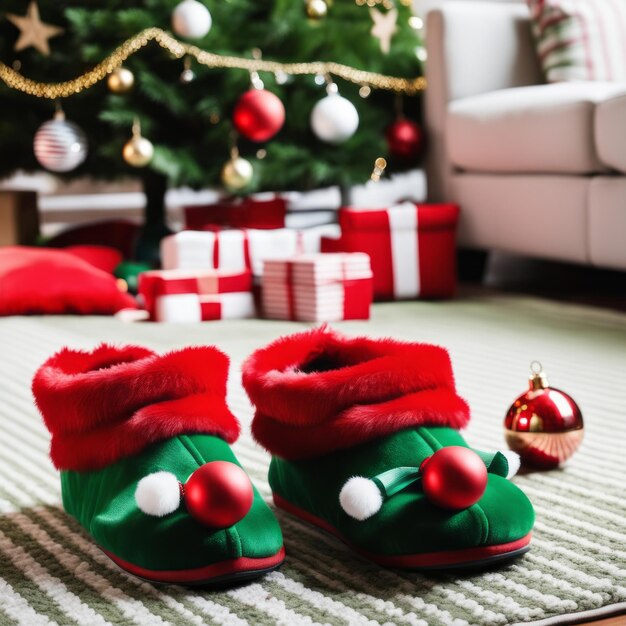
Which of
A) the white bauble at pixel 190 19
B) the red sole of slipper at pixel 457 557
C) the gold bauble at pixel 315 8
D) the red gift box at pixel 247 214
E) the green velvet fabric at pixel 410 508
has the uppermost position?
the gold bauble at pixel 315 8

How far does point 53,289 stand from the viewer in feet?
6.89

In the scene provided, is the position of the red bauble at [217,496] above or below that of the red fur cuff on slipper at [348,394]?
below

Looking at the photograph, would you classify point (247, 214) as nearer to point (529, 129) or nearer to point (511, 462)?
point (529, 129)

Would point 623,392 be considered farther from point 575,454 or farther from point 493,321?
point 493,321

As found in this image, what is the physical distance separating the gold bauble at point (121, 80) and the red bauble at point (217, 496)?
1765mm

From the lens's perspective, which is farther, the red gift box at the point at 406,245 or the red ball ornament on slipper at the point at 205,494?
the red gift box at the point at 406,245

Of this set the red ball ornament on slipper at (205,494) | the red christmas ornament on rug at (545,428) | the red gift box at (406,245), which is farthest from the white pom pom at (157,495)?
the red gift box at (406,245)

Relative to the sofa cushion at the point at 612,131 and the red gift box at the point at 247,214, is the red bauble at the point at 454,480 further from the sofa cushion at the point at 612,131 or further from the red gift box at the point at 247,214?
the red gift box at the point at 247,214

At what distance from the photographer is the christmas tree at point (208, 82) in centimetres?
240

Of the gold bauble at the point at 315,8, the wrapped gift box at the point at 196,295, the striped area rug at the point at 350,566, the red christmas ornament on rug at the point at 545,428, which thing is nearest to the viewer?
the striped area rug at the point at 350,566

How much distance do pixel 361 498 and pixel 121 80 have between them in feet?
5.86

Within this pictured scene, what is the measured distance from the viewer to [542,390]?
1.04 meters

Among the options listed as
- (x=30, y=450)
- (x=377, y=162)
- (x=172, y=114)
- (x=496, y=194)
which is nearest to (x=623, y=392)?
(x=30, y=450)

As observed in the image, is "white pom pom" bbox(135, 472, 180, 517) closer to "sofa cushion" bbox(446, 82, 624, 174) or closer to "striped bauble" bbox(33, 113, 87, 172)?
"sofa cushion" bbox(446, 82, 624, 174)
